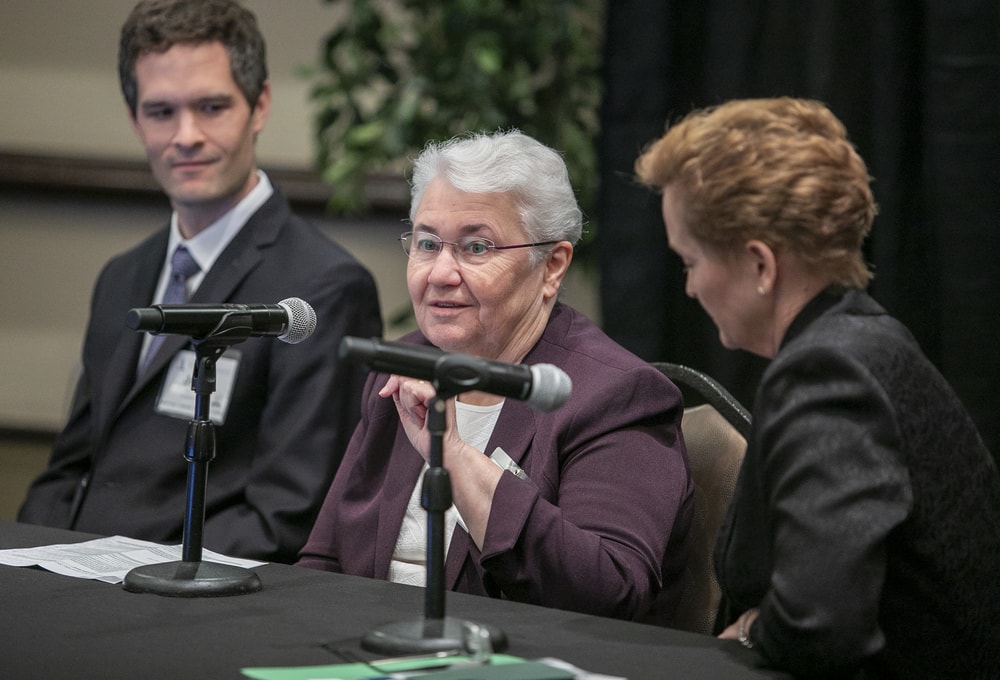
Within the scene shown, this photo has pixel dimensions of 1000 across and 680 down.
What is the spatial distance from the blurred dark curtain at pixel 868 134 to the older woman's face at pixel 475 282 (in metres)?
1.41

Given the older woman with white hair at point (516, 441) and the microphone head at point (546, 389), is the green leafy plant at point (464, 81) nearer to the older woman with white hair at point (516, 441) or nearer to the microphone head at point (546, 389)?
the older woman with white hair at point (516, 441)

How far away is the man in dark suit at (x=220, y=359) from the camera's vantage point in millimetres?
2637

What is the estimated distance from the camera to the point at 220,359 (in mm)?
2756

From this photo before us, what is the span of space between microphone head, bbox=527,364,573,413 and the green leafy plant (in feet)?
7.70

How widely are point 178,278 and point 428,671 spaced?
1.84 m

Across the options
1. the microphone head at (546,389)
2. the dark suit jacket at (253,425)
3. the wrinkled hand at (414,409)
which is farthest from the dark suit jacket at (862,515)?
the dark suit jacket at (253,425)

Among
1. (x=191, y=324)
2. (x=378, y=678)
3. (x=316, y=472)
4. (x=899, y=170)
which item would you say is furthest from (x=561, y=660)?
(x=899, y=170)

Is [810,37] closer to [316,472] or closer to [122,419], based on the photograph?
[316,472]

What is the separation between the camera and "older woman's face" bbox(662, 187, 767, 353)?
1.67 m

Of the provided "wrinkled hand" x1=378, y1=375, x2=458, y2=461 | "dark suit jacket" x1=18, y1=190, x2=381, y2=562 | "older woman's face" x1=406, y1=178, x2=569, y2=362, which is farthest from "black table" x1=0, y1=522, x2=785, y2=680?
"dark suit jacket" x1=18, y1=190, x2=381, y2=562

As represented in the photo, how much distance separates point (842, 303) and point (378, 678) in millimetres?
762

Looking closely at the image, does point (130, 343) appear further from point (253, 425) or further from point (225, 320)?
point (225, 320)

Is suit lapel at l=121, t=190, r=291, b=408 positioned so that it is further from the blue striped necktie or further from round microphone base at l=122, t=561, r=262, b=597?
round microphone base at l=122, t=561, r=262, b=597

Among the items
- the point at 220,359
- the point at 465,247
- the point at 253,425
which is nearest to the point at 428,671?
the point at 465,247
